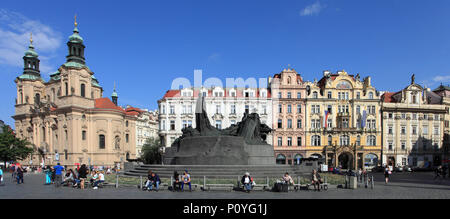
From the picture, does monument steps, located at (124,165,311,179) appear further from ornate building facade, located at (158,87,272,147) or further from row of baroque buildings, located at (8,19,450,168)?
ornate building facade, located at (158,87,272,147)

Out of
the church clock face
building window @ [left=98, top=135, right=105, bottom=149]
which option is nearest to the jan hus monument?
the church clock face

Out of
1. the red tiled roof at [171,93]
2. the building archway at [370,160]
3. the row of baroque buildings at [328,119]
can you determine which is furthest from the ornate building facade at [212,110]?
the building archway at [370,160]

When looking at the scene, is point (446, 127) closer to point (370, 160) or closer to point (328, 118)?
point (370, 160)

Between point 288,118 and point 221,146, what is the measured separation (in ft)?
109

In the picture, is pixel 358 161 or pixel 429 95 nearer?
pixel 358 161

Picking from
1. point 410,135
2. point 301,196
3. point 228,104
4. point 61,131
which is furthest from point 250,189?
point 61,131

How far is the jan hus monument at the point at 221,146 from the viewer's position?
62.0 ft

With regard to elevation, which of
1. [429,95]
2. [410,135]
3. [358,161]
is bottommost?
[358,161]

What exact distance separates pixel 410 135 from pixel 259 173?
46109 mm

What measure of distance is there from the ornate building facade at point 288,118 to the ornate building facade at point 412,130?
14.7 meters

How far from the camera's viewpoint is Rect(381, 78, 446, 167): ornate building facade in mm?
50531

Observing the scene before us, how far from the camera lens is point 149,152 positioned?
2183 inches

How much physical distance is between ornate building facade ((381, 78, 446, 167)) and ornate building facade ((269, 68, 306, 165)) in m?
14.7
